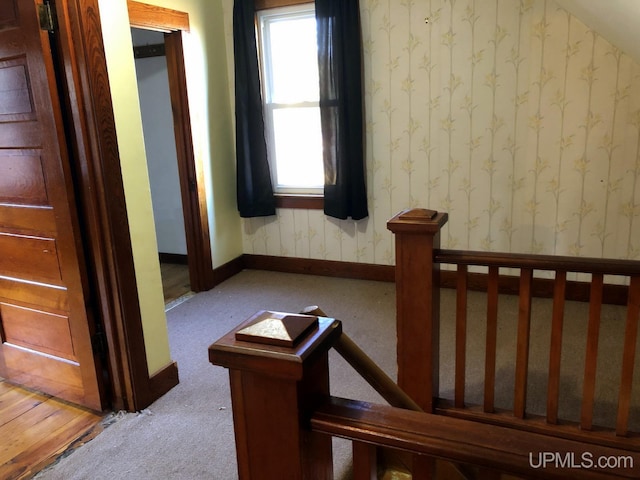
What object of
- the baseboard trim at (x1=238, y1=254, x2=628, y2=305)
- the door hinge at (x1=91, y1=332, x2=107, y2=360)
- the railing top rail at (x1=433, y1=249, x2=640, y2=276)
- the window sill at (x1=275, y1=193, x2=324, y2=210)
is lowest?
the baseboard trim at (x1=238, y1=254, x2=628, y2=305)

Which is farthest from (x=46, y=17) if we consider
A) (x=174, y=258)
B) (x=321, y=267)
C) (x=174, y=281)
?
(x=174, y=258)

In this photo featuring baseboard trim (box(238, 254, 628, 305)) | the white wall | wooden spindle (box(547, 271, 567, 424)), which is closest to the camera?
wooden spindle (box(547, 271, 567, 424))

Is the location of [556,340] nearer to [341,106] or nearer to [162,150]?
[341,106]

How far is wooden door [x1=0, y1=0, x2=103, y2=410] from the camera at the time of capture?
2.11 metres

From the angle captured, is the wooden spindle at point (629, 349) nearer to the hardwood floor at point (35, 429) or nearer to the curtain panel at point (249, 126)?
the hardwood floor at point (35, 429)

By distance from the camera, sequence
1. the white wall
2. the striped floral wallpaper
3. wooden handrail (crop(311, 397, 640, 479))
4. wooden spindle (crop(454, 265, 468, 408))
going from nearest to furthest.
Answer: wooden handrail (crop(311, 397, 640, 479))
wooden spindle (crop(454, 265, 468, 408))
the striped floral wallpaper
the white wall

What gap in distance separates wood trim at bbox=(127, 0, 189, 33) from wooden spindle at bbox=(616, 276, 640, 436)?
10.0 feet

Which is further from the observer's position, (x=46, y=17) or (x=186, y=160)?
(x=186, y=160)

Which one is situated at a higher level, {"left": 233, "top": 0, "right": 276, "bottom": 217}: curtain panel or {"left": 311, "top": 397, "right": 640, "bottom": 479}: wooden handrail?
{"left": 233, "top": 0, "right": 276, "bottom": 217}: curtain panel

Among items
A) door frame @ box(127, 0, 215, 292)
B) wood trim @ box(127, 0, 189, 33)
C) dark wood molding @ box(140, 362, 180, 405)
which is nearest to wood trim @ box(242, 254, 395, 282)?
door frame @ box(127, 0, 215, 292)

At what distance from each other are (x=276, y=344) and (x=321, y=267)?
354 cm

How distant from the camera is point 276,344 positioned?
2.71 feet

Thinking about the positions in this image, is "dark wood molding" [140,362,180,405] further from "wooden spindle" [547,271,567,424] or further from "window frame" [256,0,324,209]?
"window frame" [256,0,324,209]

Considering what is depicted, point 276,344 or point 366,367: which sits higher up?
point 276,344
